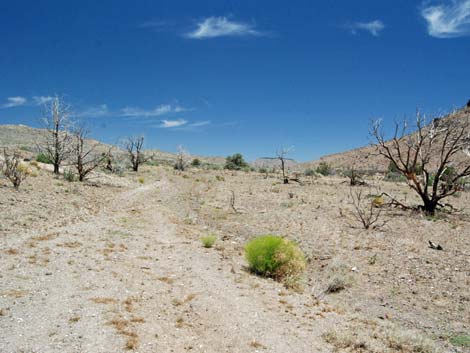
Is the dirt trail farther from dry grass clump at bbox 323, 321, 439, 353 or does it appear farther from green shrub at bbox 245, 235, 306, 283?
green shrub at bbox 245, 235, 306, 283

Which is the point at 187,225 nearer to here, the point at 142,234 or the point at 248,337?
the point at 142,234

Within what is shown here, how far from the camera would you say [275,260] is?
10.4 m

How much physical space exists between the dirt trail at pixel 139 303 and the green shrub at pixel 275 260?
1.72 feet

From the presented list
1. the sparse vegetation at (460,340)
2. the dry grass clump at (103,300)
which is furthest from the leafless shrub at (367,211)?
the dry grass clump at (103,300)

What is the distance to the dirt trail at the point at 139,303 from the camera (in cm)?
612

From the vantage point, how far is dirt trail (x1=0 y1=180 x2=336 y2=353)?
6.12m

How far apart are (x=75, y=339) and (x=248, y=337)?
2748mm

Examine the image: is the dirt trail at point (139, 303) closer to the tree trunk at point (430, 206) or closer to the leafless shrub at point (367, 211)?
the leafless shrub at point (367, 211)

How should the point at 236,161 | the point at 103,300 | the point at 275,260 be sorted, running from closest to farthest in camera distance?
the point at 103,300
the point at 275,260
the point at 236,161

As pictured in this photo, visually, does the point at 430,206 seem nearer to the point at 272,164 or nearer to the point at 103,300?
the point at 103,300

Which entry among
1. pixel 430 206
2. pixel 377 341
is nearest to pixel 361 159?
pixel 430 206

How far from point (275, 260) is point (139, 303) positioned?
4059 mm

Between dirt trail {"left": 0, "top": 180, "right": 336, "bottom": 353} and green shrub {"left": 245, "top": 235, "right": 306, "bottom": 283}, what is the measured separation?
52cm

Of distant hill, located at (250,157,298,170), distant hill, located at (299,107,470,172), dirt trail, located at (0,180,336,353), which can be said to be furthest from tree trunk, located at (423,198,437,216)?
distant hill, located at (250,157,298,170)
